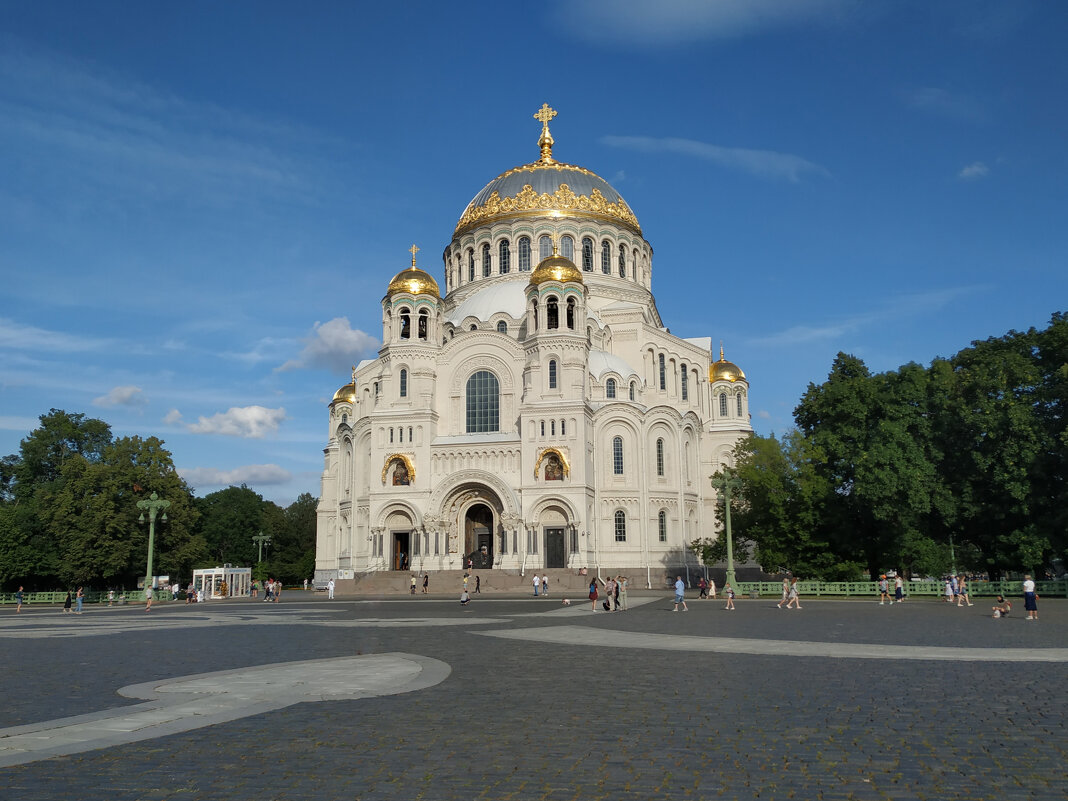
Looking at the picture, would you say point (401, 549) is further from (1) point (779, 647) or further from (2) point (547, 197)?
(1) point (779, 647)

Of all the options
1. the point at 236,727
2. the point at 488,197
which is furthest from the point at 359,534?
the point at 236,727

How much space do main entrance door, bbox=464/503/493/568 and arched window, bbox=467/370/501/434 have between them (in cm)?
497

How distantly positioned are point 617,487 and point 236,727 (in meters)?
47.3

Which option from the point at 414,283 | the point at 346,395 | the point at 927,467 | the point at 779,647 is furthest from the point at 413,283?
the point at 779,647

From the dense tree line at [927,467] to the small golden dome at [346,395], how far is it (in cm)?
3743

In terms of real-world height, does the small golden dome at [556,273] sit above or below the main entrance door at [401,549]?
above

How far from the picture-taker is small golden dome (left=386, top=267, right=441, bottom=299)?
57375 millimetres

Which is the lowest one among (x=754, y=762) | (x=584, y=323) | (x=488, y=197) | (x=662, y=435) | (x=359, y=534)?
(x=754, y=762)

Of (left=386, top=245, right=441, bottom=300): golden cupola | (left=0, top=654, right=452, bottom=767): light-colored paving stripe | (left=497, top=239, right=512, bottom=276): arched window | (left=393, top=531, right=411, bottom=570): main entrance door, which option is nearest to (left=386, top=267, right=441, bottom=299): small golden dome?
(left=386, top=245, right=441, bottom=300): golden cupola

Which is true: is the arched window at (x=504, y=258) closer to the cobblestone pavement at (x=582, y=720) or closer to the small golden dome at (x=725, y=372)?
the small golden dome at (x=725, y=372)

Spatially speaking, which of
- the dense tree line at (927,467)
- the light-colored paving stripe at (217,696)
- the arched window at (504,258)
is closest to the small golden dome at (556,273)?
the arched window at (504,258)

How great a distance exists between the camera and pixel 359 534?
5872 centimetres

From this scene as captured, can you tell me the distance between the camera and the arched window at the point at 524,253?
67312mm

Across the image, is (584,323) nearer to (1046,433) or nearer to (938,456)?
(938,456)
